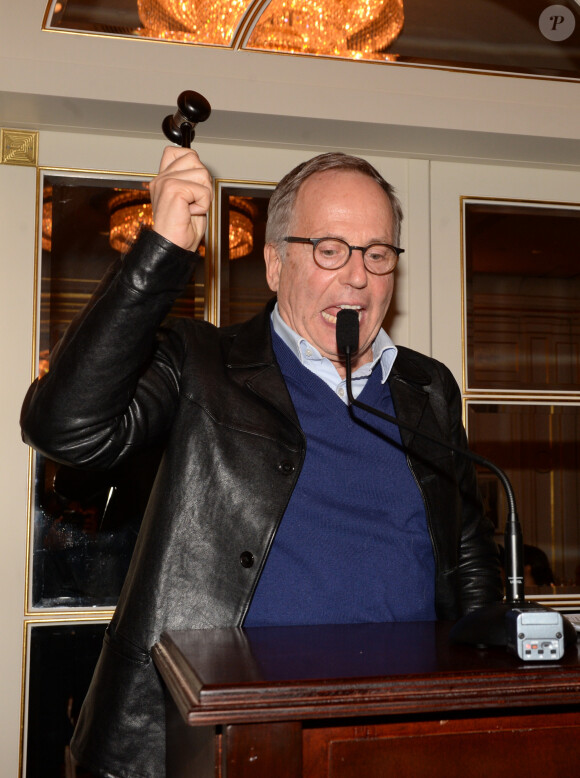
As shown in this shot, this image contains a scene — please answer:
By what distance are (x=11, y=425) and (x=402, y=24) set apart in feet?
4.73

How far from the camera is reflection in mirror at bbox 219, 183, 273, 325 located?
2.26 metres

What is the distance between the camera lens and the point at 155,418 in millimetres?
1406

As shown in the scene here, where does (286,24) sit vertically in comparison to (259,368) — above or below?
above

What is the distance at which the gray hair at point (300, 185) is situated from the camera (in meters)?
1.63

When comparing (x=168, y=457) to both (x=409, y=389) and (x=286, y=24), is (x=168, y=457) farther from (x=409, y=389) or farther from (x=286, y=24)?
(x=286, y=24)

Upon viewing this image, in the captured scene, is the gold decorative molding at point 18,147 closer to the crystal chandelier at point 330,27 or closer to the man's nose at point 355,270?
the crystal chandelier at point 330,27

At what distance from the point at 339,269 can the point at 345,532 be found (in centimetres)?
49

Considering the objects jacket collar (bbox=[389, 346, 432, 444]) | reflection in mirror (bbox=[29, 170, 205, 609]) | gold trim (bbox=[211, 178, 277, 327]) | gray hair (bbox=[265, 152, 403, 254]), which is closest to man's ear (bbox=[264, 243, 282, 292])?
gray hair (bbox=[265, 152, 403, 254])

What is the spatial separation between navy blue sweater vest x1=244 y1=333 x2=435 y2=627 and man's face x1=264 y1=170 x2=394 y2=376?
90 millimetres

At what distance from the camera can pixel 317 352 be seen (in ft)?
5.12

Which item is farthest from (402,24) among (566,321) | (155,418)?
(155,418)

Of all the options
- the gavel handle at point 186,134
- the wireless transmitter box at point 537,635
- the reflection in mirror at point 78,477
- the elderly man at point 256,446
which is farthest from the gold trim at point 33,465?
the wireless transmitter box at point 537,635

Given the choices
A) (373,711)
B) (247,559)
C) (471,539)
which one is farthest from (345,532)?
(373,711)

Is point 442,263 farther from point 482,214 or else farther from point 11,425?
point 11,425
